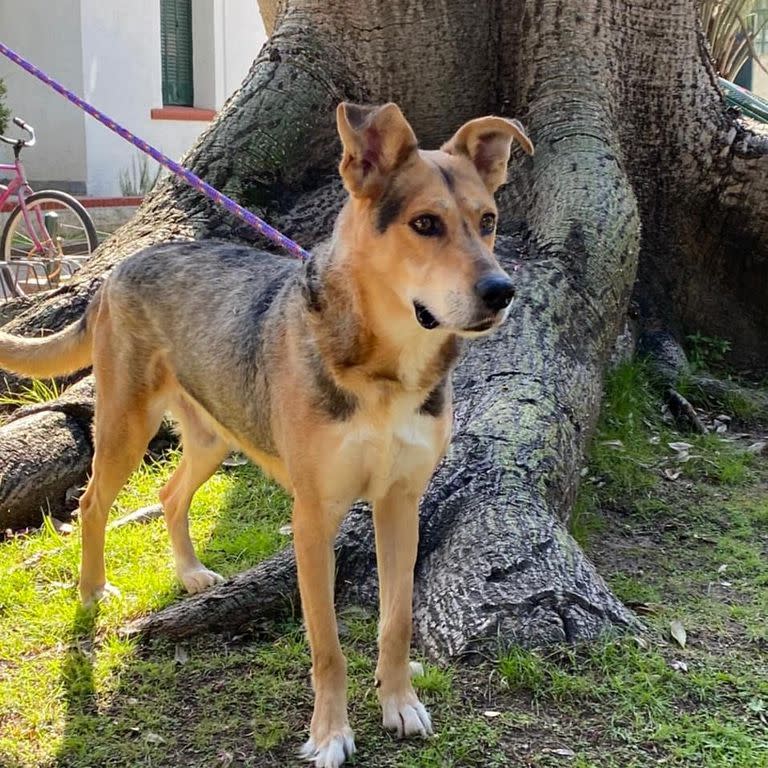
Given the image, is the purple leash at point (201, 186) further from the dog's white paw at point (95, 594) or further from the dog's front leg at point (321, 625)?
the dog's white paw at point (95, 594)

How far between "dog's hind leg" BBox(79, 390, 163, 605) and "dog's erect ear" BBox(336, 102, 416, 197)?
1.54 metres

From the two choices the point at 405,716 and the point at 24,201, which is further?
the point at 24,201

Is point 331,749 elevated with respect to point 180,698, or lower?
elevated

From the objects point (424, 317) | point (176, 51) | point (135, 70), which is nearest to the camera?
point (424, 317)

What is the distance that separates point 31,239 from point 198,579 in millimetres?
6335

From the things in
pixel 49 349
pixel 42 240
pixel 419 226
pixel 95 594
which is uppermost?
pixel 419 226

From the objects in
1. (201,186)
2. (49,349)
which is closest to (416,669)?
(49,349)

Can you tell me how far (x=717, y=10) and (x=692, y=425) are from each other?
7.49m

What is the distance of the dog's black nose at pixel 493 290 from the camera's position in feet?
9.58

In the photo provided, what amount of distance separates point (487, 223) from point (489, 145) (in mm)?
461

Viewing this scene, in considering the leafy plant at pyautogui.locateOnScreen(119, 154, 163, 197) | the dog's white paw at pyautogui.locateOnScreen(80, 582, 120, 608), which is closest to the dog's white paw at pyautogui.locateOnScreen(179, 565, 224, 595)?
the dog's white paw at pyautogui.locateOnScreen(80, 582, 120, 608)

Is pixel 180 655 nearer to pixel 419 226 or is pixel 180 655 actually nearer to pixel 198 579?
pixel 198 579

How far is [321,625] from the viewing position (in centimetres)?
326

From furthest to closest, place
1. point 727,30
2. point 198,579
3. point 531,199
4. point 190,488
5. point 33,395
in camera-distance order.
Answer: point 727,30
point 531,199
point 33,395
point 190,488
point 198,579
